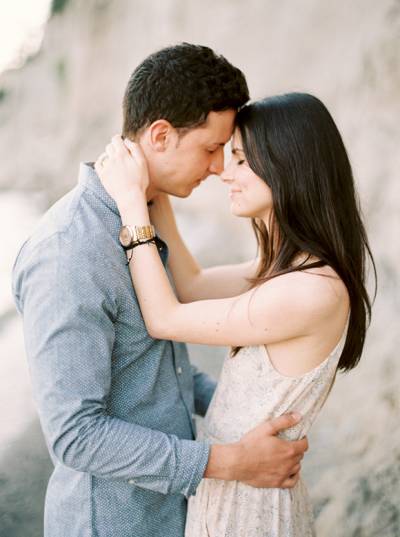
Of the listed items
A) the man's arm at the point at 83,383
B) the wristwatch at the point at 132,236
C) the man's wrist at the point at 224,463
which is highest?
the wristwatch at the point at 132,236

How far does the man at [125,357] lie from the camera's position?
1332 millimetres

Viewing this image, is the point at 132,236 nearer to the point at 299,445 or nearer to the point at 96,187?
the point at 96,187

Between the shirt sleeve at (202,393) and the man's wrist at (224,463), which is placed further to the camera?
the shirt sleeve at (202,393)

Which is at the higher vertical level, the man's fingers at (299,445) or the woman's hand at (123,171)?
the woman's hand at (123,171)

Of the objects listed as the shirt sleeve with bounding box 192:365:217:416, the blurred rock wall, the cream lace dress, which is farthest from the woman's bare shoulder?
the blurred rock wall

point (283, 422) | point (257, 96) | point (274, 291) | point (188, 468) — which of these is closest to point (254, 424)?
point (283, 422)

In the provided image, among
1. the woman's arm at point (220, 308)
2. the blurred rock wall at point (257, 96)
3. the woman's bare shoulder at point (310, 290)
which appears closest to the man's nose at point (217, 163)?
the woman's arm at point (220, 308)

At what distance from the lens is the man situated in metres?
1.33

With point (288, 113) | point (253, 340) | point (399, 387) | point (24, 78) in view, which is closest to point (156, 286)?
point (253, 340)

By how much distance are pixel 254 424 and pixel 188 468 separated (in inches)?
→ 9.7

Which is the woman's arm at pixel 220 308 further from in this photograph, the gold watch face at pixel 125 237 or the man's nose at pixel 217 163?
the man's nose at pixel 217 163

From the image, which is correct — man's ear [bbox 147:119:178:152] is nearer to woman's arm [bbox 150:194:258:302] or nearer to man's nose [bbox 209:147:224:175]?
man's nose [bbox 209:147:224:175]

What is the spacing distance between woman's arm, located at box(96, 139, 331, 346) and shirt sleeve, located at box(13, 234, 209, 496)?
11cm

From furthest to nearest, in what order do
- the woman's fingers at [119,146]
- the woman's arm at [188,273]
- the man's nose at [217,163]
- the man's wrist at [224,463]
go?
the woman's arm at [188,273] < the man's nose at [217,163] < the woman's fingers at [119,146] < the man's wrist at [224,463]
